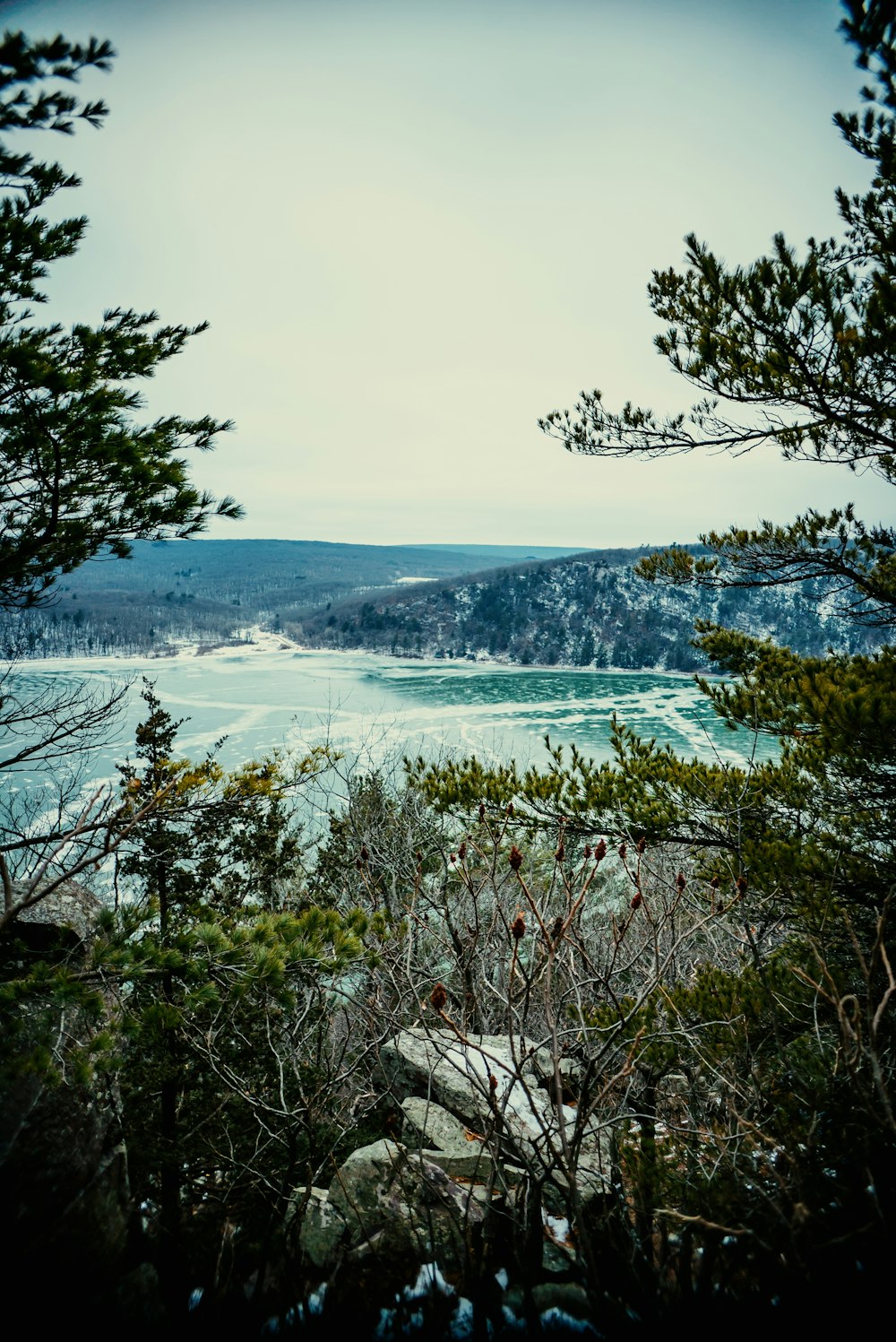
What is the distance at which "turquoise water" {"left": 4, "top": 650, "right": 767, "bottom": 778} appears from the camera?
128ft

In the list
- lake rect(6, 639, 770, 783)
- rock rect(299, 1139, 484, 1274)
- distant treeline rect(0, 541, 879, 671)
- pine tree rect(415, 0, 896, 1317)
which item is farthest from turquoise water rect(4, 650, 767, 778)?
rock rect(299, 1139, 484, 1274)

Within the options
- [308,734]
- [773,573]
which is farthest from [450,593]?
[773,573]

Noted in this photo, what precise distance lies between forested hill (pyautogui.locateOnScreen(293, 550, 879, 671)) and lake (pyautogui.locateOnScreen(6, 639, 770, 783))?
8.18 m

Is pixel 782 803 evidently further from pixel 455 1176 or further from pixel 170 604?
pixel 170 604

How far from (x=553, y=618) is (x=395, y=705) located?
57.6 meters

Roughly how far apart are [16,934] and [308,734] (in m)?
37.3

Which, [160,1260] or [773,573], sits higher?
[773,573]

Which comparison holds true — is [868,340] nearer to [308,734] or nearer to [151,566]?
[308,734]

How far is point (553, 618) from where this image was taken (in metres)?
108

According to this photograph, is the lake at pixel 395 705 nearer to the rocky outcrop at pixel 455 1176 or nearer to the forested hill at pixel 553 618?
the forested hill at pixel 553 618

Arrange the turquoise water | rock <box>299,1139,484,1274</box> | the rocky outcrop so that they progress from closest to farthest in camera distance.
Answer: the rocky outcrop < rock <box>299,1139,484,1274</box> < the turquoise water

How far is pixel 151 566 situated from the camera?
195625 mm

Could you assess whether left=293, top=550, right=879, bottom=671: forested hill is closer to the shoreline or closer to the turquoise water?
the shoreline

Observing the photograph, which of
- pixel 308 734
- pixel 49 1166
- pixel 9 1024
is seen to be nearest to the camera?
pixel 49 1166
